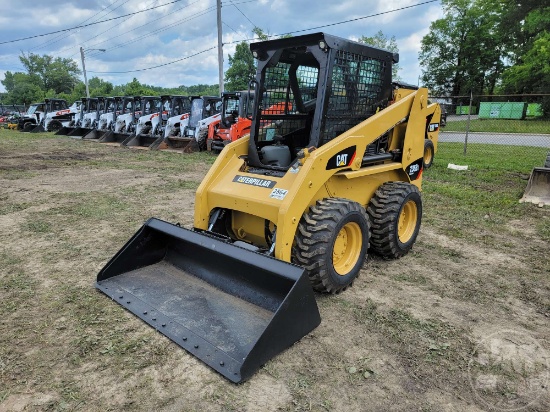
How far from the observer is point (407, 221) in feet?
15.4

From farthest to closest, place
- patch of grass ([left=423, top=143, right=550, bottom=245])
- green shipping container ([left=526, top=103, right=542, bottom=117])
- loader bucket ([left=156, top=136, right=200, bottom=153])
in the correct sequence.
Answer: green shipping container ([left=526, top=103, right=542, bottom=117]), loader bucket ([left=156, top=136, right=200, bottom=153]), patch of grass ([left=423, top=143, right=550, bottom=245])

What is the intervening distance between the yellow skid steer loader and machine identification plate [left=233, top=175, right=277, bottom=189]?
14 mm

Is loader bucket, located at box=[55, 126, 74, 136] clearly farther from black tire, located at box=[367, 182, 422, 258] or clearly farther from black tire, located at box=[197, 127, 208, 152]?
black tire, located at box=[367, 182, 422, 258]

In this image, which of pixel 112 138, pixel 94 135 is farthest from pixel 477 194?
pixel 94 135

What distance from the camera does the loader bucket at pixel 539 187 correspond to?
6859 millimetres

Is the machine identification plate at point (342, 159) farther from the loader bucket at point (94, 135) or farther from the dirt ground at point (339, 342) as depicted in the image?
the loader bucket at point (94, 135)

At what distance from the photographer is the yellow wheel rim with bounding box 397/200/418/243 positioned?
457 cm

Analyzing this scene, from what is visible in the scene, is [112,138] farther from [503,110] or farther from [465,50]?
[465,50]

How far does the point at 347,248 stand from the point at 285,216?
87 centimetres

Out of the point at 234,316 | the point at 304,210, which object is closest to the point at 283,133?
the point at 304,210

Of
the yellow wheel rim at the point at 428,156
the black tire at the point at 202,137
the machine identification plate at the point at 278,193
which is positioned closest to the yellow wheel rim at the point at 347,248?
the machine identification plate at the point at 278,193

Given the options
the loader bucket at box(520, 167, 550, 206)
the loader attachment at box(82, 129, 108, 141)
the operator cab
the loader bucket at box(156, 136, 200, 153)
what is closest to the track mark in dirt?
the loader bucket at box(156, 136, 200, 153)

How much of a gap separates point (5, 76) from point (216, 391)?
114330 mm

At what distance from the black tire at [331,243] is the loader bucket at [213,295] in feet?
1.36
